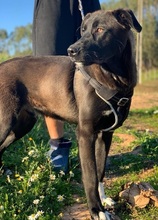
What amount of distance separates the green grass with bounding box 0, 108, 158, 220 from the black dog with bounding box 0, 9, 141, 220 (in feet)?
0.99

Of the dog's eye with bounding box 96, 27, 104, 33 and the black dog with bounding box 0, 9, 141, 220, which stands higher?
the dog's eye with bounding box 96, 27, 104, 33

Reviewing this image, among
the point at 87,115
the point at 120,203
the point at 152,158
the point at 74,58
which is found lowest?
the point at 152,158

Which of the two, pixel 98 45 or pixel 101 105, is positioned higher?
pixel 98 45

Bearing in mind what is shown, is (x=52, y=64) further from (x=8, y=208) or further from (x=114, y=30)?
(x=8, y=208)

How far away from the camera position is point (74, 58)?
2.71 m

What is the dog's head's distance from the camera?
2840 millimetres

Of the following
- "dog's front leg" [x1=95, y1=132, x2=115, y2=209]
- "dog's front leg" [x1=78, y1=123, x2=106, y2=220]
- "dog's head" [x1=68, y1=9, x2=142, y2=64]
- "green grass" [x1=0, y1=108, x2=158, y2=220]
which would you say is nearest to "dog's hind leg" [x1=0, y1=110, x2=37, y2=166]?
"green grass" [x1=0, y1=108, x2=158, y2=220]

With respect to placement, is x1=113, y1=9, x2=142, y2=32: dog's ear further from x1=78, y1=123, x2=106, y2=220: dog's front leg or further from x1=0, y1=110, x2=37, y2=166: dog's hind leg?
x1=0, y1=110, x2=37, y2=166: dog's hind leg

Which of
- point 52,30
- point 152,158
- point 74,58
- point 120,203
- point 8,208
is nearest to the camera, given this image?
point 74,58

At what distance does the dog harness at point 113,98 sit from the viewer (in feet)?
9.83

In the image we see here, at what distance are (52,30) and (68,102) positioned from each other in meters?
1.07

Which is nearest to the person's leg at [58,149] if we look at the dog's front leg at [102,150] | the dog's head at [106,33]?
the dog's front leg at [102,150]

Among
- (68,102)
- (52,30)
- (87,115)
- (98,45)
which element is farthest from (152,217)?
(52,30)

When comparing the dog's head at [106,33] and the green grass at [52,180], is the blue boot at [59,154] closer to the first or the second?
the green grass at [52,180]
